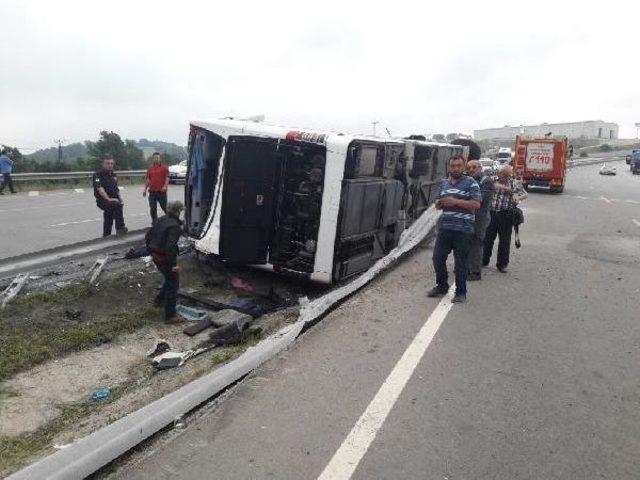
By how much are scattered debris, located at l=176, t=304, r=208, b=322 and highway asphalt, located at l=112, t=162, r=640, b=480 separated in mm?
1607

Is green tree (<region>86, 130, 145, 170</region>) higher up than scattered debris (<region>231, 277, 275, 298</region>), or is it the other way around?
green tree (<region>86, 130, 145, 170</region>)

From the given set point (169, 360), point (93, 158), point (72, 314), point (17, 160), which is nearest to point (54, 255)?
point (72, 314)

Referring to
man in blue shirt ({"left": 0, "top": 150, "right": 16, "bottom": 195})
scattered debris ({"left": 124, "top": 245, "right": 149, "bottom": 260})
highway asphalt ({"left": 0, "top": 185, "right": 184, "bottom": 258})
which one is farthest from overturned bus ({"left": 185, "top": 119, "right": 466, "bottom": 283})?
man in blue shirt ({"left": 0, "top": 150, "right": 16, "bottom": 195})

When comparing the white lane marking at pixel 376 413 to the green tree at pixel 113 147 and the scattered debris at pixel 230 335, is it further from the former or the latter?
the green tree at pixel 113 147

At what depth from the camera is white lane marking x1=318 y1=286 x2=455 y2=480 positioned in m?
3.17

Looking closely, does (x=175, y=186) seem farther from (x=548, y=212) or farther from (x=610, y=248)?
(x=610, y=248)

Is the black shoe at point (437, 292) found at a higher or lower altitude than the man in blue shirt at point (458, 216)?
lower

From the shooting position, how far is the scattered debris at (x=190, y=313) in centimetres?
645

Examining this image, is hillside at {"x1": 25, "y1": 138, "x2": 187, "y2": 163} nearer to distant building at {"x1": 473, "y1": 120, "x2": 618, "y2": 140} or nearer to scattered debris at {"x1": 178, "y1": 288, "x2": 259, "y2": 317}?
scattered debris at {"x1": 178, "y1": 288, "x2": 259, "y2": 317}

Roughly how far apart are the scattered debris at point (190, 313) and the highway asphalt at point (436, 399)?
1607mm

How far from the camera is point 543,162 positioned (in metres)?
23.5

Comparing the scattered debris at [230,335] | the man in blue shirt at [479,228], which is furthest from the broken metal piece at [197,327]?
the man in blue shirt at [479,228]

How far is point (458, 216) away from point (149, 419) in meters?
4.14

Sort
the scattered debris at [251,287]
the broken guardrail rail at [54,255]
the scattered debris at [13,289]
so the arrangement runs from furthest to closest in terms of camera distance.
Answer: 1. the scattered debris at [251,287]
2. the broken guardrail rail at [54,255]
3. the scattered debris at [13,289]
